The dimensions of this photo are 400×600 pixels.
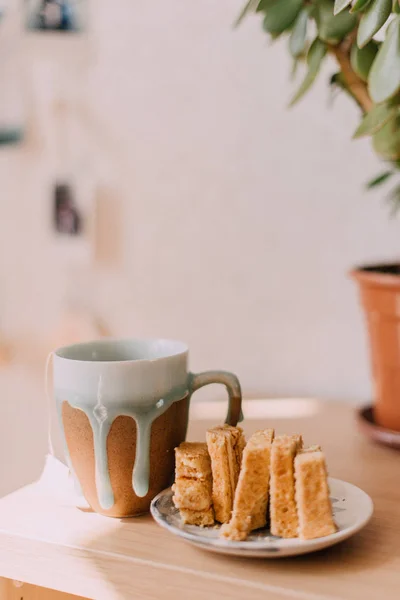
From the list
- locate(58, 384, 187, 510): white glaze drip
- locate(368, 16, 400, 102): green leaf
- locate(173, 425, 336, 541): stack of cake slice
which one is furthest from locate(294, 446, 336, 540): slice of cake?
locate(368, 16, 400, 102): green leaf

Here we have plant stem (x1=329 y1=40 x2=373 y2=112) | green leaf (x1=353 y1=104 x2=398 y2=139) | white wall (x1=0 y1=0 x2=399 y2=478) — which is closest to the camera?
green leaf (x1=353 y1=104 x2=398 y2=139)

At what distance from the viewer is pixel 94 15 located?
116cm

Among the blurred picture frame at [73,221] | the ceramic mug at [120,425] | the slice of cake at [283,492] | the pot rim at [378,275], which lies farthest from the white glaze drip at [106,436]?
the blurred picture frame at [73,221]

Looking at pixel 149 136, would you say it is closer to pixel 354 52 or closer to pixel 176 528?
pixel 354 52

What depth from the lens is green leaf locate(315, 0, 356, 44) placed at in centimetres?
67

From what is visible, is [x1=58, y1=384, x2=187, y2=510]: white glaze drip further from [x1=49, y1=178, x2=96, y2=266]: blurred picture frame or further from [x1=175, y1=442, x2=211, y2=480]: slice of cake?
[x1=49, y1=178, x2=96, y2=266]: blurred picture frame

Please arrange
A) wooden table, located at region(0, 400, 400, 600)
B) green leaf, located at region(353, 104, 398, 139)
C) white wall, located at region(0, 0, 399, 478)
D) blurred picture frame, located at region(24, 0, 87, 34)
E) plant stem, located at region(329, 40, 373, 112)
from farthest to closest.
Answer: blurred picture frame, located at region(24, 0, 87, 34)
white wall, located at region(0, 0, 399, 478)
plant stem, located at region(329, 40, 373, 112)
green leaf, located at region(353, 104, 398, 139)
wooden table, located at region(0, 400, 400, 600)

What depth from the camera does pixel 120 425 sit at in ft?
1.88

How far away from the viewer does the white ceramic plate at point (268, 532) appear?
0.49 meters

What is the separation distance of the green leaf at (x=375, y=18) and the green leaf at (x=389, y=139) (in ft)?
0.40

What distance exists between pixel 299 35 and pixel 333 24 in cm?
7

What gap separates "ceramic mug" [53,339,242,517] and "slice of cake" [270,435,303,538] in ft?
0.38

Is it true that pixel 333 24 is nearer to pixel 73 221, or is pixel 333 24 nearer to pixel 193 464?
pixel 193 464

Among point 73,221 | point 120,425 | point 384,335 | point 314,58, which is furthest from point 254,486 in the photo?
point 73,221
